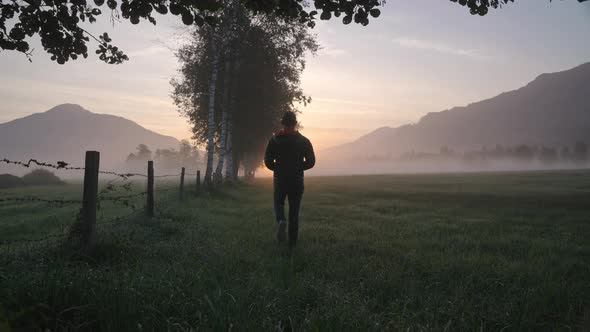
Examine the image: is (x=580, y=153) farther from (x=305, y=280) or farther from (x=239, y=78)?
(x=305, y=280)

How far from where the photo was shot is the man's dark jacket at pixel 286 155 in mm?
7071

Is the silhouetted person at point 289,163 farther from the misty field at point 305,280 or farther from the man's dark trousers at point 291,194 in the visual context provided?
the misty field at point 305,280

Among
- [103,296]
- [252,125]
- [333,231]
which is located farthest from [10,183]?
[103,296]

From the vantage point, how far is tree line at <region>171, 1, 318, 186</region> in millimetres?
21750

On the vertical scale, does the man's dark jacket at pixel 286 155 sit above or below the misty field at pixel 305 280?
above

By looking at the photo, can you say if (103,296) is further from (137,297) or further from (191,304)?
(191,304)

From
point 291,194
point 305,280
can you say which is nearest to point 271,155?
point 291,194

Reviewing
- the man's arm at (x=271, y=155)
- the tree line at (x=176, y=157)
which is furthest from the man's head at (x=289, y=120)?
the tree line at (x=176, y=157)

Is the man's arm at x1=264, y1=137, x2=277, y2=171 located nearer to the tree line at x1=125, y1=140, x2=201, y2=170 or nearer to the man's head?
the man's head

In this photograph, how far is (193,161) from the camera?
168375 mm

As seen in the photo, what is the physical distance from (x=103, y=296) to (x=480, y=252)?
656cm

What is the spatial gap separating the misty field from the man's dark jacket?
1478 mm

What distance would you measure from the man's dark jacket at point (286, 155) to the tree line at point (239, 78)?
13.5 metres

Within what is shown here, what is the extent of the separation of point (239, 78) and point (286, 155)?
22.6m
